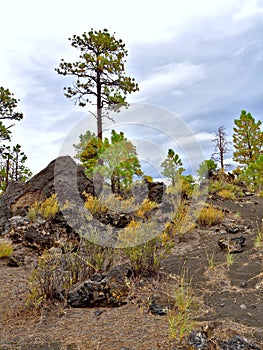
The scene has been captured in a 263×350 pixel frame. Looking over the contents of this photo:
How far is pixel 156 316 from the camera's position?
134 inches

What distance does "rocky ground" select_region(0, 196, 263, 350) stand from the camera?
2.92 m

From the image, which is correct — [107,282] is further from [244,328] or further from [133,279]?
[244,328]

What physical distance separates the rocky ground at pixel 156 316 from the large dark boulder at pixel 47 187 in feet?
10.9

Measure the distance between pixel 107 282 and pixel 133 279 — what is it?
18.0 inches

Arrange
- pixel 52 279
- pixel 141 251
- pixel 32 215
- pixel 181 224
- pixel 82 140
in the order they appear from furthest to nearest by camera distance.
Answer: pixel 82 140 → pixel 32 215 → pixel 181 224 → pixel 141 251 → pixel 52 279

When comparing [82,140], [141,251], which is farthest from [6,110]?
[141,251]

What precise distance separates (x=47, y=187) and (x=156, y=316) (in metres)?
6.40

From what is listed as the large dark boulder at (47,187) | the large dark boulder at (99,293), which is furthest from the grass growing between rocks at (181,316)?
the large dark boulder at (47,187)

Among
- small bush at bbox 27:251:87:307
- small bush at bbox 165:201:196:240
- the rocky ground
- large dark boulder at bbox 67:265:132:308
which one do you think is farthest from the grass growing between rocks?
small bush at bbox 165:201:196:240

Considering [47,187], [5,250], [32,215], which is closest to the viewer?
[5,250]

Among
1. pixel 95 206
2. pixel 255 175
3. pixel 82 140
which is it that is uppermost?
pixel 82 140

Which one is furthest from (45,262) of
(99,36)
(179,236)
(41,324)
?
(99,36)

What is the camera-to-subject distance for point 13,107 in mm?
17484

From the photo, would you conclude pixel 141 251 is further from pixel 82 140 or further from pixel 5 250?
pixel 82 140
